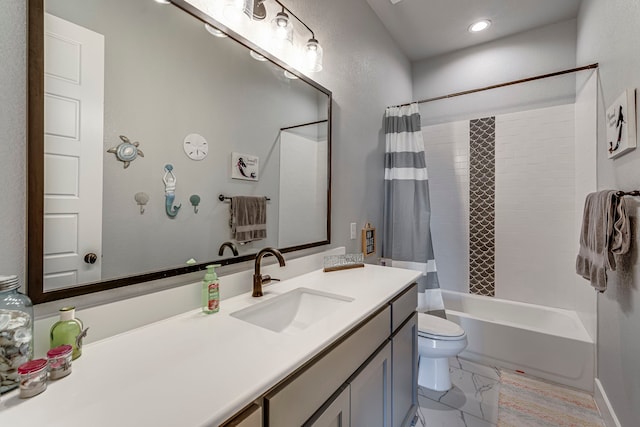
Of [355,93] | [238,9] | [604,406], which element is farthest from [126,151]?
[604,406]

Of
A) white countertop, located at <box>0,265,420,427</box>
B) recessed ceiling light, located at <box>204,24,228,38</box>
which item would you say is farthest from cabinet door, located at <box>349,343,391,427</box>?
recessed ceiling light, located at <box>204,24,228,38</box>

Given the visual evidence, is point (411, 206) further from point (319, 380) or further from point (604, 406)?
point (319, 380)

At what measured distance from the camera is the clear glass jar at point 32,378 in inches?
21.7

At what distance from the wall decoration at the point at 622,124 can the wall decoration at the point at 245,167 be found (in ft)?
5.65

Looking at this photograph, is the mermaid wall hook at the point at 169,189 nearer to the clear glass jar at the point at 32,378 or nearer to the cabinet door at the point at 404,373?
the clear glass jar at the point at 32,378

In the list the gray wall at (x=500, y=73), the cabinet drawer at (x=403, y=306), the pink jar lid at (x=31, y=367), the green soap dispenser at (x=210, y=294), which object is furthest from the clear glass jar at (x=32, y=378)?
the gray wall at (x=500, y=73)

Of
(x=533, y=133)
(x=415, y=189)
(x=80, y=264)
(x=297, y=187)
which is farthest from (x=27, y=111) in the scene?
(x=533, y=133)

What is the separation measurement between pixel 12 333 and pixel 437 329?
6.64 feet

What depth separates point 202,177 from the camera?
3.57 ft

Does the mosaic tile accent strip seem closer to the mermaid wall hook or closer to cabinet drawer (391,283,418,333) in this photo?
cabinet drawer (391,283,418,333)

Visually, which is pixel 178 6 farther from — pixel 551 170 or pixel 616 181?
pixel 551 170

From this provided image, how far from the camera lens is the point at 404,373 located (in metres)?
1.39

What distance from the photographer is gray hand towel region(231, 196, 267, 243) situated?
1.23 metres

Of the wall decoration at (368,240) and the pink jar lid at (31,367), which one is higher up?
the wall decoration at (368,240)
